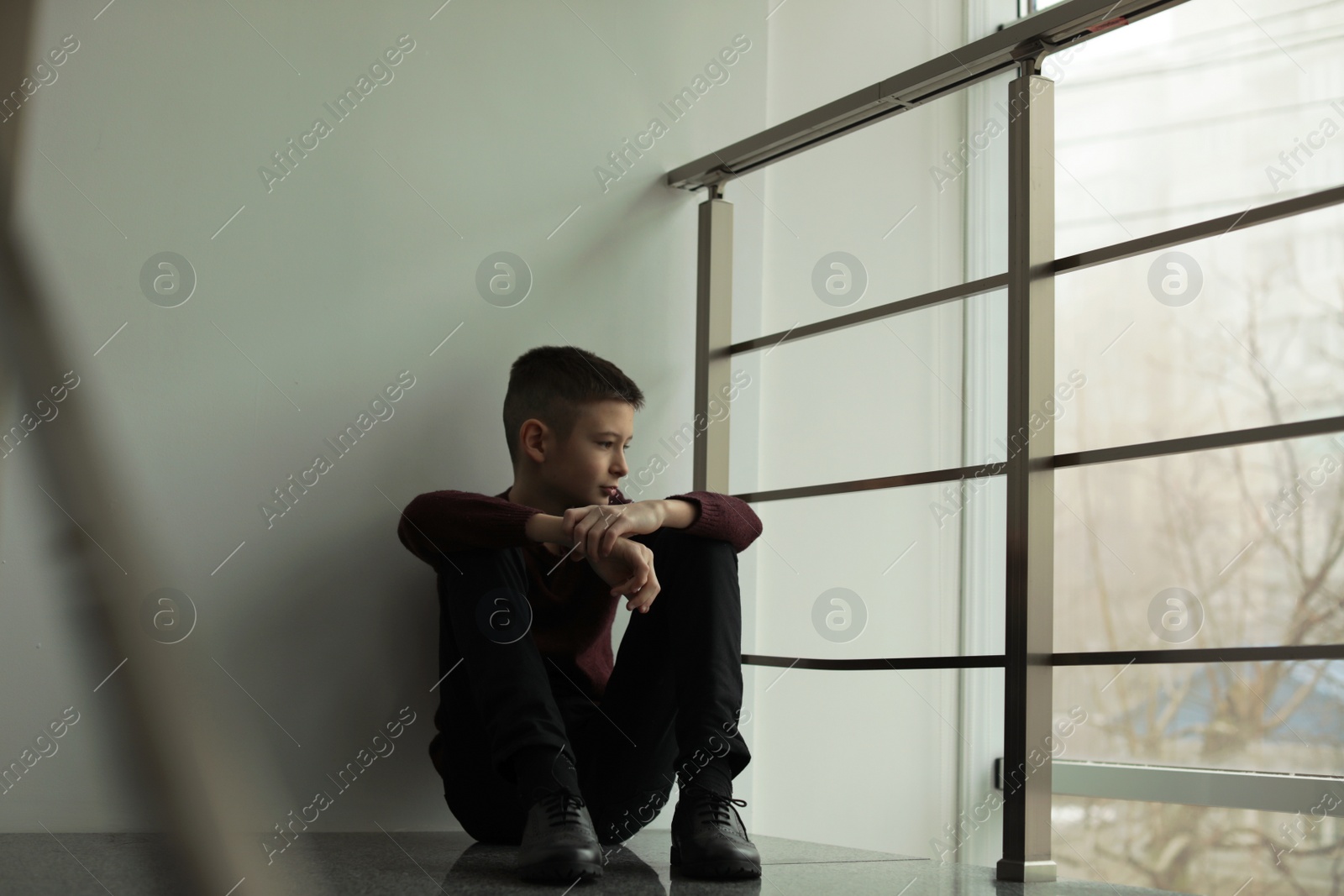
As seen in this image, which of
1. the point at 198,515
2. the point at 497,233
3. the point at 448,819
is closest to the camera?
the point at 198,515

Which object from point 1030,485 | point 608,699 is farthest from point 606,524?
point 1030,485

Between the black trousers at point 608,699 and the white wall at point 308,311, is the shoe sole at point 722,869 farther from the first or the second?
the white wall at point 308,311

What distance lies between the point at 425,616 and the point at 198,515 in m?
0.32

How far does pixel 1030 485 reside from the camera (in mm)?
A: 1187

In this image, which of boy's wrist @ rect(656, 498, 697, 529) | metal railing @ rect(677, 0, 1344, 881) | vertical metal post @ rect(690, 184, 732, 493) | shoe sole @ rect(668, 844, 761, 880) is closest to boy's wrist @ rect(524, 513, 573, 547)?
boy's wrist @ rect(656, 498, 697, 529)

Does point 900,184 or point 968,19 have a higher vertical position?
point 968,19

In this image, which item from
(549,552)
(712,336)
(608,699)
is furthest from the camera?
(712,336)

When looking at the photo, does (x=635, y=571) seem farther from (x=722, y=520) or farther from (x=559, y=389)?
(x=559, y=389)

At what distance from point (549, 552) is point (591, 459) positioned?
124 millimetres

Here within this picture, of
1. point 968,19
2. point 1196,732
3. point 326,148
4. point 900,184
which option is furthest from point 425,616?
point 968,19

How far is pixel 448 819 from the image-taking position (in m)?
1.46

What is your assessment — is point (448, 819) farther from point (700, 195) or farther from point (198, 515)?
point (700, 195)

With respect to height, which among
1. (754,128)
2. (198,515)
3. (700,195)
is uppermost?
(754,128)

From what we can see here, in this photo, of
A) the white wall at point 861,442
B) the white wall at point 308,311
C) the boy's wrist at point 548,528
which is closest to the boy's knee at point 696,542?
the boy's wrist at point 548,528
